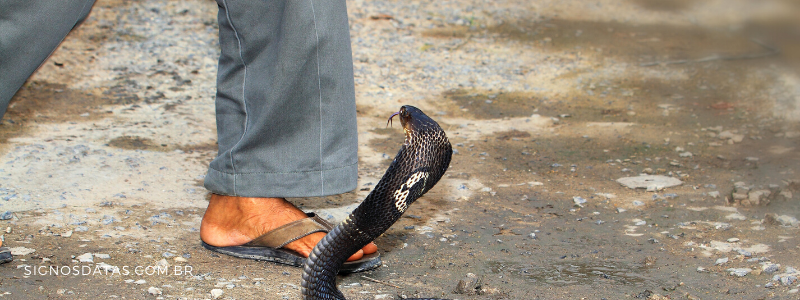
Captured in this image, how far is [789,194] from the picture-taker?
2.79 meters

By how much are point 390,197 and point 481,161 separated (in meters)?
1.63

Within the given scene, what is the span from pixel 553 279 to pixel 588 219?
594 mm

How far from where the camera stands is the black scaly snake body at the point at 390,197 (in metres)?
1.64

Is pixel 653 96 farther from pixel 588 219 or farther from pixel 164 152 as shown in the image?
pixel 164 152

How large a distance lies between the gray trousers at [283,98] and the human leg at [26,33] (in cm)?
1

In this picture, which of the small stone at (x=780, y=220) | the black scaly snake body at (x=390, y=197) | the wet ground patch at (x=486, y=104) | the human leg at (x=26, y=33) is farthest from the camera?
the wet ground patch at (x=486, y=104)

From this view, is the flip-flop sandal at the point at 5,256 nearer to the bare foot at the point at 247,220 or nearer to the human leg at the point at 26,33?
the human leg at the point at 26,33

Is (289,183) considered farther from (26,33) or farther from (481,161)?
(481,161)

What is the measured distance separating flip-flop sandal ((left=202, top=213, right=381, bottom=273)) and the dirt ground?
0.10ft

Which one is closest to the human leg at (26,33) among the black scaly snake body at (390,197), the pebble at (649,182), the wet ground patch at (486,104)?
the black scaly snake body at (390,197)

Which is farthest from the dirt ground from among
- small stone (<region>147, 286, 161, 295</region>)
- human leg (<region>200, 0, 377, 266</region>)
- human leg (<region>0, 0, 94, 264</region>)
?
human leg (<region>0, 0, 94, 264</region>)

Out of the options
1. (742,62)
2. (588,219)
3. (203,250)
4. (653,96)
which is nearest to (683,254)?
(588,219)

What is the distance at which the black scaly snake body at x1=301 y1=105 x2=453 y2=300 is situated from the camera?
164cm

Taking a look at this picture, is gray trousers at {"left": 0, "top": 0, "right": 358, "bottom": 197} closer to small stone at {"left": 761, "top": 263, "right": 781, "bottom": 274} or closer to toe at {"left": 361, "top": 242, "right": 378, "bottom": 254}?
toe at {"left": 361, "top": 242, "right": 378, "bottom": 254}
